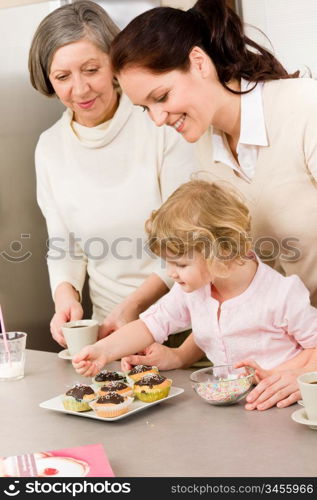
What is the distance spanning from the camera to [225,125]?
180 centimetres

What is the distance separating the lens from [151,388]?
1428 mm

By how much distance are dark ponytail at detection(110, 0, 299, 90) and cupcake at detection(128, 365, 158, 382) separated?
644 mm

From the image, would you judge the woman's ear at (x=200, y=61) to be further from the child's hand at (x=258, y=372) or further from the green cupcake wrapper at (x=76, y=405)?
the green cupcake wrapper at (x=76, y=405)

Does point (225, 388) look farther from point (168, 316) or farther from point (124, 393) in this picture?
point (168, 316)

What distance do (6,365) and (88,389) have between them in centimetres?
35

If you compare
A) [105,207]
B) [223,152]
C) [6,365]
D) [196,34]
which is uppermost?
[196,34]

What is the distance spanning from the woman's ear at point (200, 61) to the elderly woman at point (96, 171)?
45 centimetres

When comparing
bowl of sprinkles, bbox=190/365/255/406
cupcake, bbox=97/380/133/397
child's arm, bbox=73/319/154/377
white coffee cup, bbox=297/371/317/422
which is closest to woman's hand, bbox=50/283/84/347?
child's arm, bbox=73/319/154/377

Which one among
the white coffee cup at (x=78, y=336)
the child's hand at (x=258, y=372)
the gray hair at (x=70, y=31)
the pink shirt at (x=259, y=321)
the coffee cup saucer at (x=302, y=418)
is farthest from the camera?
the gray hair at (x=70, y=31)

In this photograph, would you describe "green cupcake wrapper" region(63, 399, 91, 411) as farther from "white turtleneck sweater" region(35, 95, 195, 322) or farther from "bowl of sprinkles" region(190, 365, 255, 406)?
"white turtleneck sweater" region(35, 95, 195, 322)

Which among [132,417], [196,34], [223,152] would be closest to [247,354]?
[132,417]

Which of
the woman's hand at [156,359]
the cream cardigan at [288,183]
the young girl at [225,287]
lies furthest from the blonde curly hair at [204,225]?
the woman's hand at [156,359]

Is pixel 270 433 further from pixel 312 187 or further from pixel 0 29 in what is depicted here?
pixel 0 29

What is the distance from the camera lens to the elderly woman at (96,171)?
2064mm
